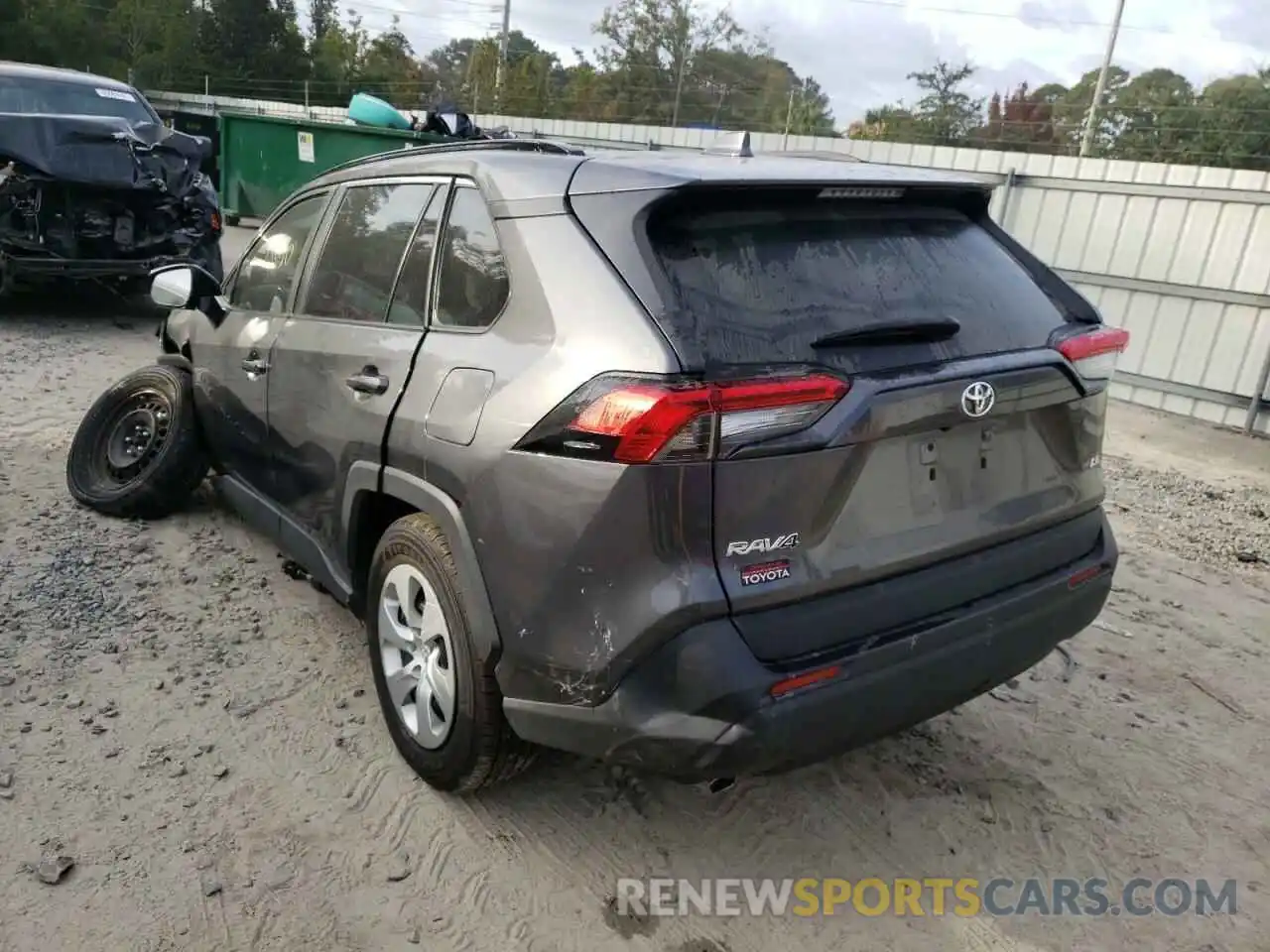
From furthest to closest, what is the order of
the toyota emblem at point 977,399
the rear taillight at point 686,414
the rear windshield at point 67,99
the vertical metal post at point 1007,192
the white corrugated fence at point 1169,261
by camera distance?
the vertical metal post at point 1007,192
the rear windshield at point 67,99
the white corrugated fence at point 1169,261
the toyota emblem at point 977,399
the rear taillight at point 686,414

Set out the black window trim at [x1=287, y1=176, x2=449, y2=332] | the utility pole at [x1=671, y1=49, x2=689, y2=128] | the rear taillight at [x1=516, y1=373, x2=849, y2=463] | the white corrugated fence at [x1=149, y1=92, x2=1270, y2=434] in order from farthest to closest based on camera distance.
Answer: the utility pole at [x1=671, y1=49, x2=689, y2=128] → the white corrugated fence at [x1=149, y1=92, x2=1270, y2=434] → the black window trim at [x1=287, y1=176, x2=449, y2=332] → the rear taillight at [x1=516, y1=373, x2=849, y2=463]

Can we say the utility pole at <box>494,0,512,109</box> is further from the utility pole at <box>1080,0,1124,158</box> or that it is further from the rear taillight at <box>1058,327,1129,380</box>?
the rear taillight at <box>1058,327,1129,380</box>

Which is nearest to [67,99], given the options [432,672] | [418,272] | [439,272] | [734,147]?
[418,272]

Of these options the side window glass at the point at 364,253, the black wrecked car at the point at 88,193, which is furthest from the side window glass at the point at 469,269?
the black wrecked car at the point at 88,193

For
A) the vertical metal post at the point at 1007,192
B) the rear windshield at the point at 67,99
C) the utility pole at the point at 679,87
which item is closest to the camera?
the rear windshield at the point at 67,99

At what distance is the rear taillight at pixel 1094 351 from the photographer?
2.63 meters

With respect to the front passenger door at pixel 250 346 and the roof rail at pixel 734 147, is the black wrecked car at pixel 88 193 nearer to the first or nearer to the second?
the front passenger door at pixel 250 346

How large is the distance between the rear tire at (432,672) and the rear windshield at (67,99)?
7.63 m

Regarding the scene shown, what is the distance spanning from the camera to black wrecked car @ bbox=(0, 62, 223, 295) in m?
7.52

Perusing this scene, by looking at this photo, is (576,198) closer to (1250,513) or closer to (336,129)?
(1250,513)

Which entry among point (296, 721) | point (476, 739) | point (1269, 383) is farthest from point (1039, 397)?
point (1269, 383)

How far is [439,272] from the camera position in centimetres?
280

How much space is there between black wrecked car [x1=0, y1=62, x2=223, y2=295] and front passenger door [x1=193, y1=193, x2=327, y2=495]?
14.7 feet

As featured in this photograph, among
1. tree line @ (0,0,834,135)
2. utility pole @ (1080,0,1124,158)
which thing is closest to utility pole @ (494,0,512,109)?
tree line @ (0,0,834,135)
